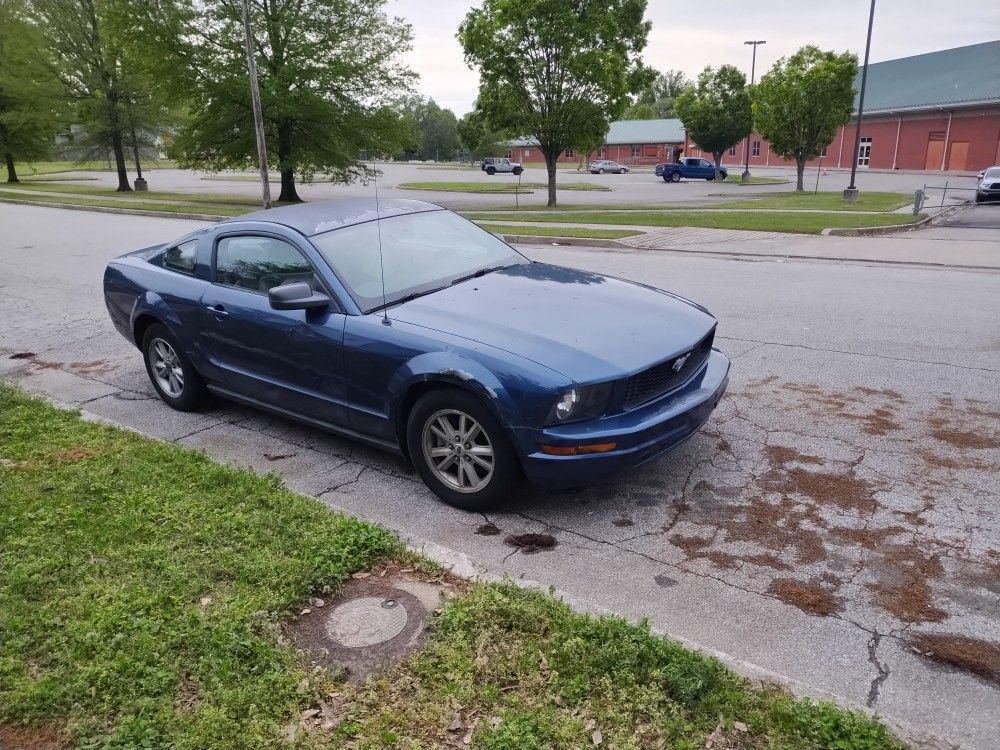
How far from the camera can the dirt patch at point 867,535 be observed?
3.74m

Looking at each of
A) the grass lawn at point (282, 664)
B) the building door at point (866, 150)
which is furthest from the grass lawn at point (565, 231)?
the building door at point (866, 150)

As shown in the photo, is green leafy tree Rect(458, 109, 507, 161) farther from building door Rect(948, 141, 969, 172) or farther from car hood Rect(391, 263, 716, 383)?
car hood Rect(391, 263, 716, 383)

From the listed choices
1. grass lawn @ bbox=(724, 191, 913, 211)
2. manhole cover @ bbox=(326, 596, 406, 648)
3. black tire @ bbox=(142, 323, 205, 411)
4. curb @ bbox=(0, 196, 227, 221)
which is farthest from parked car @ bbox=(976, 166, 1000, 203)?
manhole cover @ bbox=(326, 596, 406, 648)

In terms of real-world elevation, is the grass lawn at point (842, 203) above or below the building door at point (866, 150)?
below

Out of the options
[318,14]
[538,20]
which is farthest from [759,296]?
[318,14]

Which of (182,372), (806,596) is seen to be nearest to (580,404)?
(806,596)

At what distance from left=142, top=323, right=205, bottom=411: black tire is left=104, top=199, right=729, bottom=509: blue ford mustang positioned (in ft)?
0.06

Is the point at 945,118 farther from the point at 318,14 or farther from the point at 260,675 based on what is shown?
the point at 260,675

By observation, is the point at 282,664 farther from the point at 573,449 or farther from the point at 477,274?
the point at 477,274

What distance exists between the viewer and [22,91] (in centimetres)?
3547

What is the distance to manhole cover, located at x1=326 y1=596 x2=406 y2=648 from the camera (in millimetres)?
3002

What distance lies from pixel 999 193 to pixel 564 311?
1193 inches

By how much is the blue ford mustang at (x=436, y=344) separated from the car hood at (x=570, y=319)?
0.5 inches

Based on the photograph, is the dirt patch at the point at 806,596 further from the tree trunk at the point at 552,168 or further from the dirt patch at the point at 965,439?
the tree trunk at the point at 552,168
